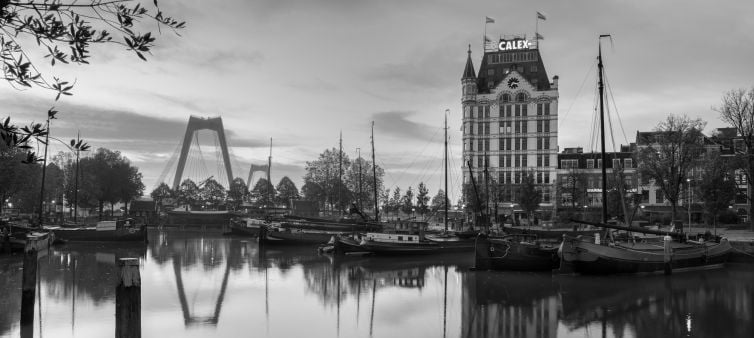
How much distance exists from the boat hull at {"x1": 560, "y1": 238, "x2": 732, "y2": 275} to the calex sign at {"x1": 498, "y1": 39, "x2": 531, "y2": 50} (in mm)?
68124

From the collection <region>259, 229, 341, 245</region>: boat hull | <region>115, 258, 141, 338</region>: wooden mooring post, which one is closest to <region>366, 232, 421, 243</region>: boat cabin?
<region>259, 229, 341, 245</region>: boat hull

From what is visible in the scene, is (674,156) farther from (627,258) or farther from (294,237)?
(294,237)

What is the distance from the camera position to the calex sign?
99688 millimetres


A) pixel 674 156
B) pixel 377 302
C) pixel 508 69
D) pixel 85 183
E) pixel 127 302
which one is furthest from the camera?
pixel 508 69

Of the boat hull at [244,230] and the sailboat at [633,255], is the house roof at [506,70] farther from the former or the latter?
the sailboat at [633,255]

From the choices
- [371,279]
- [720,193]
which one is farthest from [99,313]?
[720,193]

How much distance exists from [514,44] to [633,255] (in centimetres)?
7262

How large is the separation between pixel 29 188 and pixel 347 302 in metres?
58.4

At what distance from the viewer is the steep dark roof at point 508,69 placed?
9762 cm

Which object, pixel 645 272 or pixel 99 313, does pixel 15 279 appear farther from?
pixel 645 272

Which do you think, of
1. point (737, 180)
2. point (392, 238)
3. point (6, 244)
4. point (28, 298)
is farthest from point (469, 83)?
point (28, 298)

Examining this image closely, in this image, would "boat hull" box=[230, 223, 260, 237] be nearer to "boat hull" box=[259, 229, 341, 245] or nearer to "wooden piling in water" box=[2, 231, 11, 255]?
"boat hull" box=[259, 229, 341, 245]

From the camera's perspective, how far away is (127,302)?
38.1ft

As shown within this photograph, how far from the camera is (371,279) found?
3384cm
